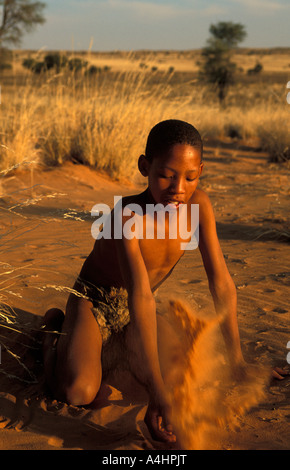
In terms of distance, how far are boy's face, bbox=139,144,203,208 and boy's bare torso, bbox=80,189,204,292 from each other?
0.22 meters

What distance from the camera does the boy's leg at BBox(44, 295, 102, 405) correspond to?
220 cm

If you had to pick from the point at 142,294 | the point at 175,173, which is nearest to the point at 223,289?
the point at 142,294

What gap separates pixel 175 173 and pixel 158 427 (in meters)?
0.94

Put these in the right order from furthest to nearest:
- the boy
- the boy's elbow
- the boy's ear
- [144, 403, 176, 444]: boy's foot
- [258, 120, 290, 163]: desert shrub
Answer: [258, 120, 290, 163]: desert shrub, the boy's elbow, the boy's ear, the boy, [144, 403, 176, 444]: boy's foot

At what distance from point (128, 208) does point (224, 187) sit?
17.2ft

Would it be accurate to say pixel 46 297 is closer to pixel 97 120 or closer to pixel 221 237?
pixel 221 237

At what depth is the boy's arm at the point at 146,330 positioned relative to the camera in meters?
1.80

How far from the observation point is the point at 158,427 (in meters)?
1.79

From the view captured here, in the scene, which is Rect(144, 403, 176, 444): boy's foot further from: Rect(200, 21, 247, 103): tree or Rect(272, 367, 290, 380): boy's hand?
Rect(200, 21, 247, 103): tree

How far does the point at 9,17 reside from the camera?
20.8 m

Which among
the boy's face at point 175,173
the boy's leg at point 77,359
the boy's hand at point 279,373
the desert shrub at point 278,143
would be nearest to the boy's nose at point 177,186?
the boy's face at point 175,173

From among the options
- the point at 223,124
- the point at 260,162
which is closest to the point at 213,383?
the point at 260,162

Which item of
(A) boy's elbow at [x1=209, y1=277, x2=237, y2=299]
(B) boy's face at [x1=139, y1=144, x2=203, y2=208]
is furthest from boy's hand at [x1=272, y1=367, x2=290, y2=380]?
(B) boy's face at [x1=139, y1=144, x2=203, y2=208]

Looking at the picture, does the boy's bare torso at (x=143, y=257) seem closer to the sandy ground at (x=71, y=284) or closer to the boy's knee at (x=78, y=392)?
the sandy ground at (x=71, y=284)
